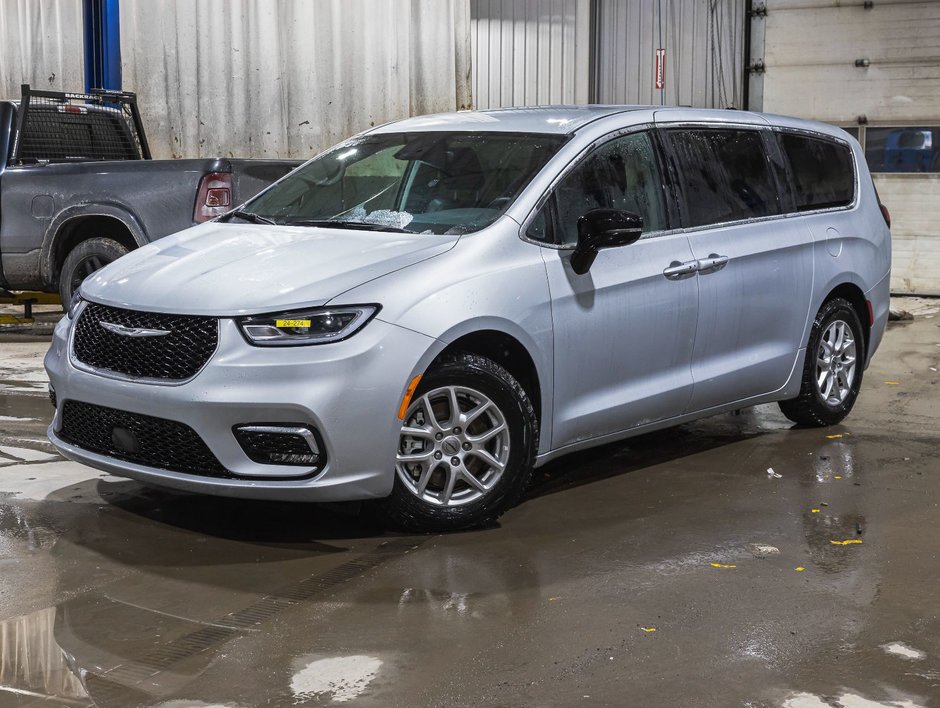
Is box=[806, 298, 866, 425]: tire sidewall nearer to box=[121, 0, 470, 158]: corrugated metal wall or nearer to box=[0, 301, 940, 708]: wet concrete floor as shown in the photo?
box=[0, 301, 940, 708]: wet concrete floor

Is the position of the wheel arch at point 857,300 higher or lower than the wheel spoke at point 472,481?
higher

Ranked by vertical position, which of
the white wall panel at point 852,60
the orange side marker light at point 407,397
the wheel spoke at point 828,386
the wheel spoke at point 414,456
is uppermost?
the white wall panel at point 852,60

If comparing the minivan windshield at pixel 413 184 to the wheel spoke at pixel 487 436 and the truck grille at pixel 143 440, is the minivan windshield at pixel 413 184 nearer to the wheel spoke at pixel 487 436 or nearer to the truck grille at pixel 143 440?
the wheel spoke at pixel 487 436

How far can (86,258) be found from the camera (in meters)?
10.0

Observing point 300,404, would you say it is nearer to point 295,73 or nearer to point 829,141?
point 829,141

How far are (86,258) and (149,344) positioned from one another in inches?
219

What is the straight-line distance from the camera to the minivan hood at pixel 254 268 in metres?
4.75

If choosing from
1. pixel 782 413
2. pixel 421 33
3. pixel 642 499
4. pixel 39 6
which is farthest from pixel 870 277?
pixel 39 6

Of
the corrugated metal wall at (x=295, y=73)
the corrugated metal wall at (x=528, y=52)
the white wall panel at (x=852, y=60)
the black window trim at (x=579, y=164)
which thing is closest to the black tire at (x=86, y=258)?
the corrugated metal wall at (x=295, y=73)

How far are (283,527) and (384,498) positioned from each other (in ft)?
1.75

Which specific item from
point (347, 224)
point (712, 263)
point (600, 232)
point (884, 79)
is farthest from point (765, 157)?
point (884, 79)

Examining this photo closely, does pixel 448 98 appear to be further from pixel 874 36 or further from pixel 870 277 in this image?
pixel 870 277

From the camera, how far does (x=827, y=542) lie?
5098 mm

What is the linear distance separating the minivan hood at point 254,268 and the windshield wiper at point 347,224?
74 millimetres
